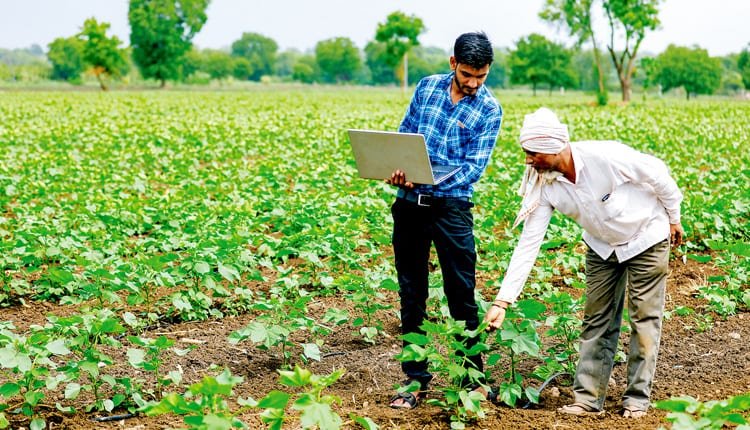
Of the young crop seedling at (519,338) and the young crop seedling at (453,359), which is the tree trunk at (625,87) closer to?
the young crop seedling at (519,338)

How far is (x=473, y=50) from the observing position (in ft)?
11.9

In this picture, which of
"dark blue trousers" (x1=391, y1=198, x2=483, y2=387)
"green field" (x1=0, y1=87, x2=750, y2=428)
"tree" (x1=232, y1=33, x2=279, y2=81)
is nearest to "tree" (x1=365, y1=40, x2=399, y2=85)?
"tree" (x1=232, y1=33, x2=279, y2=81)

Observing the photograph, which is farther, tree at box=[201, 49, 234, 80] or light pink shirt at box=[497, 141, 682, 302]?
tree at box=[201, 49, 234, 80]

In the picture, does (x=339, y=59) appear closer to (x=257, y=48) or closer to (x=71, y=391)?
(x=257, y=48)

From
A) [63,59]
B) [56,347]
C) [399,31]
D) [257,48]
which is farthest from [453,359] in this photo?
[257,48]

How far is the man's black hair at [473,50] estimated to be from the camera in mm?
3623

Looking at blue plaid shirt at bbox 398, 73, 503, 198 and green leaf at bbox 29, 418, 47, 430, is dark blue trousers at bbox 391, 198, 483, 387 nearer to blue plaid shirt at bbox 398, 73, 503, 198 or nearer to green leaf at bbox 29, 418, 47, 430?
blue plaid shirt at bbox 398, 73, 503, 198

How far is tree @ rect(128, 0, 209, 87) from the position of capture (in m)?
83.7

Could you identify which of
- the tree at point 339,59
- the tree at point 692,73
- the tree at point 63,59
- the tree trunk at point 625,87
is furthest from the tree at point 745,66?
the tree at point 63,59

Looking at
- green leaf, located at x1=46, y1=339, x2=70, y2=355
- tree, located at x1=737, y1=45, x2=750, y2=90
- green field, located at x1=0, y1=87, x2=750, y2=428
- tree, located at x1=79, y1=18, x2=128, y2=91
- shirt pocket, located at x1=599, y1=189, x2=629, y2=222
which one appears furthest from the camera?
tree, located at x1=737, y1=45, x2=750, y2=90

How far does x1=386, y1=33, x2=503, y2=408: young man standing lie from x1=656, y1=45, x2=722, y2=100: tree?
91053 mm

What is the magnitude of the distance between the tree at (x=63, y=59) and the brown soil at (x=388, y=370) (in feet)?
444

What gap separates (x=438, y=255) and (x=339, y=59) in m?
152

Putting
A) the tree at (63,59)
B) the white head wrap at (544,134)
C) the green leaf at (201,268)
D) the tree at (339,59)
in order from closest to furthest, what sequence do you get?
the white head wrap at (544,134) → the green leaf at (201,268) → the tree at (63,59) → the tree at (339,59)
